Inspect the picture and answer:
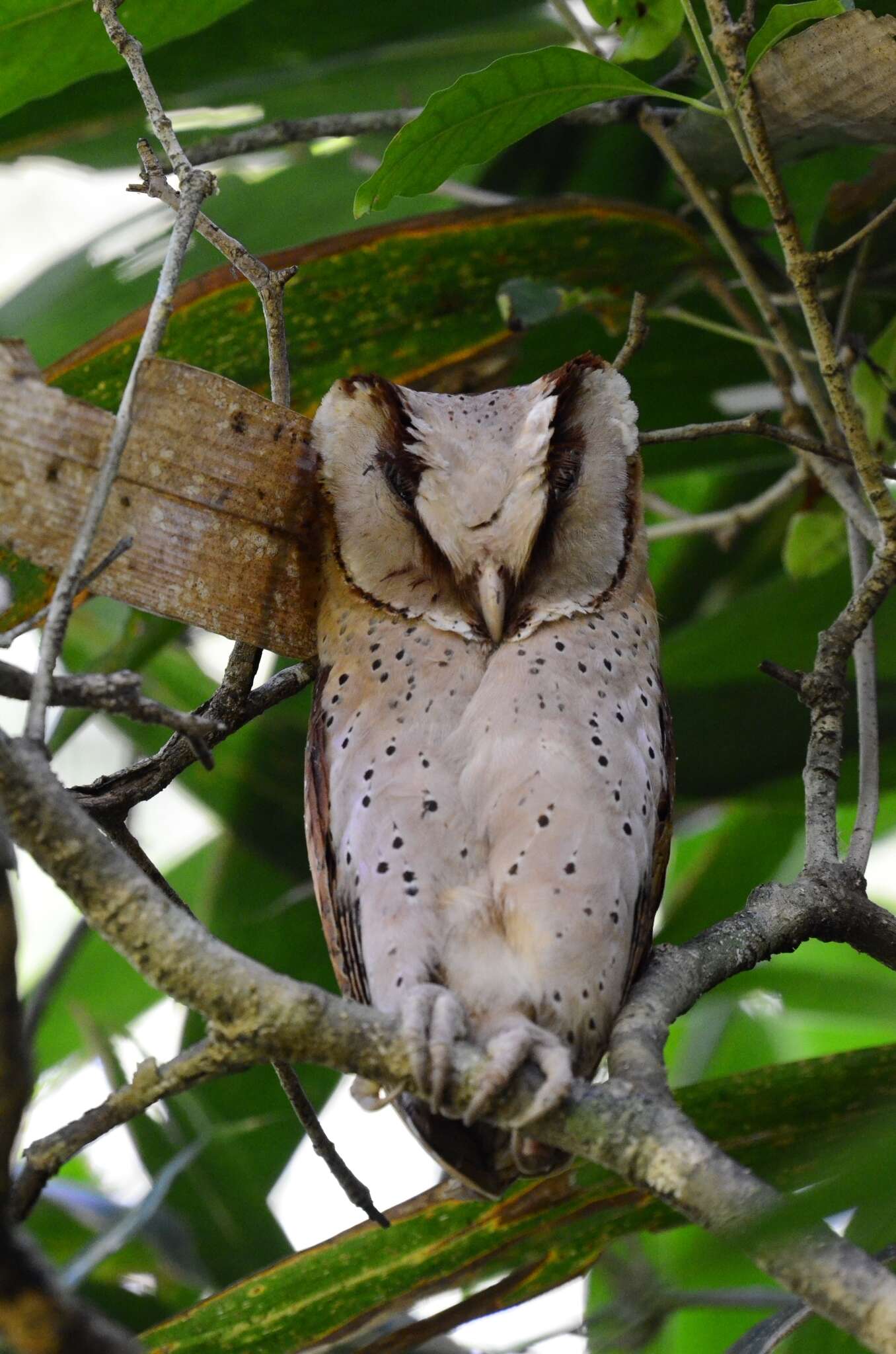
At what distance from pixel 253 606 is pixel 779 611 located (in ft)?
4.10

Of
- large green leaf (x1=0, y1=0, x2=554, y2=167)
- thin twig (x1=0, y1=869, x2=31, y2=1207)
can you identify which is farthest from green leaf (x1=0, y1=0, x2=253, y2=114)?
thin twig (x1=0, y1=869, x2=31, y2=1207)

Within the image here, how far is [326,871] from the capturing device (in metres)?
1.42

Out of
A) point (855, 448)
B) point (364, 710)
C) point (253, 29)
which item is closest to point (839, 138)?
point (855, 448)

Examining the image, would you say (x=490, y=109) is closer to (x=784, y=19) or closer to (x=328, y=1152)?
(x=784, y=19)

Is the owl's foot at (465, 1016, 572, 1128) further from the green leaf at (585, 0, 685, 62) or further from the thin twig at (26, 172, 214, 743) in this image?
the green leaf at (585, 0, 685, 62)

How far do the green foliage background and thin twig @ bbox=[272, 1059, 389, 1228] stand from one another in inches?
25.0

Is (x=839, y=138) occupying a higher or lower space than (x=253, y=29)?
lower

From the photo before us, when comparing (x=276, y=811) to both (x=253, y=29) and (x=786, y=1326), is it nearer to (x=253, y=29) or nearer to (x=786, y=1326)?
(x=253, y=29)

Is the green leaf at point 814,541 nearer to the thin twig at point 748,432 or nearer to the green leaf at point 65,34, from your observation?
the thin twig at point 748,432

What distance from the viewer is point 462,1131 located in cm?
126

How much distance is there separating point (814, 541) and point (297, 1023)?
137cm

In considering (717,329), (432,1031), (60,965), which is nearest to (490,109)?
(717,329)

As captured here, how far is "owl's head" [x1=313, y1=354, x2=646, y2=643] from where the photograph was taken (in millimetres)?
1372

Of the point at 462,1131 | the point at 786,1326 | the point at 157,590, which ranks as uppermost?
the point at 157,590
